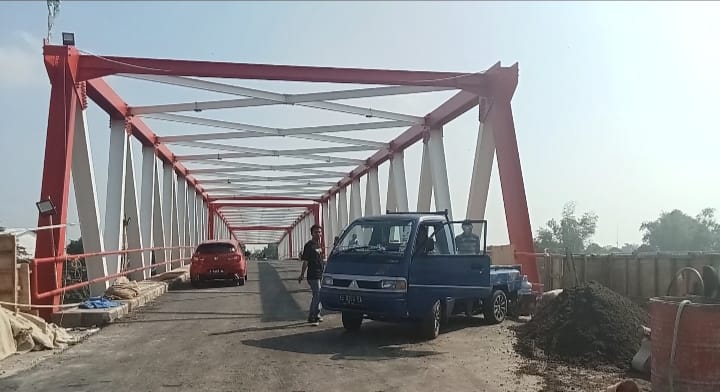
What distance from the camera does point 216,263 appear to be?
22062 mm

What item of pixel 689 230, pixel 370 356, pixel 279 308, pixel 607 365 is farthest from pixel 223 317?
pixel 689 230

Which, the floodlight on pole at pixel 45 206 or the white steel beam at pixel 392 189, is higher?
the white steel beam at pixel 392 189

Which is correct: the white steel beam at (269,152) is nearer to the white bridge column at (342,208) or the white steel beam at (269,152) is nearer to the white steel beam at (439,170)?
the white steel beam at (439,170)

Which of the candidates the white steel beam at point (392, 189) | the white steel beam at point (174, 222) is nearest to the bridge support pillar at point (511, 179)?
the white steel beam at point (392, 189)

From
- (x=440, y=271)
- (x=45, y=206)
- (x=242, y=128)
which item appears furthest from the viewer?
(x=242, y=128)

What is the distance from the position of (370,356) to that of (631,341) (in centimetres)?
361

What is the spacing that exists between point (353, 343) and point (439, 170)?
14.4m

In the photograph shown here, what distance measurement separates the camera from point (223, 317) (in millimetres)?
13539

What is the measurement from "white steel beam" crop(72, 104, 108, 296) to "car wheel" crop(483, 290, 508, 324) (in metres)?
10.0

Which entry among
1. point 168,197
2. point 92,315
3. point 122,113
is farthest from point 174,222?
point 92,315

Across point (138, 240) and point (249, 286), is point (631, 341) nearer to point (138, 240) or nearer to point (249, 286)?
point (249, 286)

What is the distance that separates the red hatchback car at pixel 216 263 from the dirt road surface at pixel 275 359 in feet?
27.6

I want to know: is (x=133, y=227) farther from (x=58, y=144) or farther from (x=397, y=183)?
(x=397, y=183)

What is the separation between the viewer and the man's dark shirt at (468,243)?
38.1 ft
